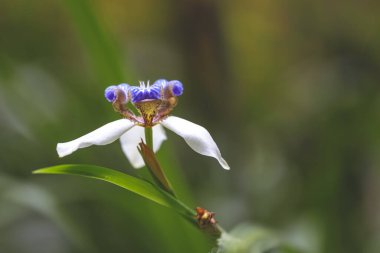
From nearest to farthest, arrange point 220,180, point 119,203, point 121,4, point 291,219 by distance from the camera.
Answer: point 119,203
point 291,219
point 220,180
point 121,4

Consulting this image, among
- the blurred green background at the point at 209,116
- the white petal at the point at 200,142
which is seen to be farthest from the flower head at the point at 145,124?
the blurred green background at the point at 209,116

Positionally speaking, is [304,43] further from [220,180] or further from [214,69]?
[220,180]

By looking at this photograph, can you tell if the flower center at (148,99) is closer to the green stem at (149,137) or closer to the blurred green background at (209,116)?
the green stem at (149,137)

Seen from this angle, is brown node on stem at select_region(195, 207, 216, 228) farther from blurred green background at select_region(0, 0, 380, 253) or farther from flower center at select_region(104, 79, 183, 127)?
blurred green background at select_region(0, 0, 380, 253)

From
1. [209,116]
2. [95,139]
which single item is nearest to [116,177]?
[95,139]

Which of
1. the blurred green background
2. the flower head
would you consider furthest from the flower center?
the blurred green background

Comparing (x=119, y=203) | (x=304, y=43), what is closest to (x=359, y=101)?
(x=119, y=203)
